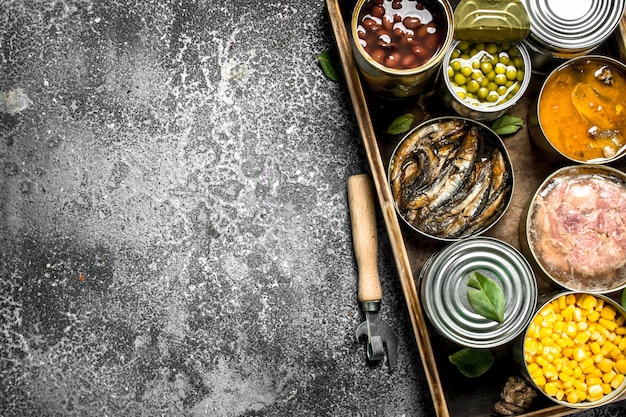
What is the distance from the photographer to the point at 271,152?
205 centimetres

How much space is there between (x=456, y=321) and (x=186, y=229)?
0.99 m

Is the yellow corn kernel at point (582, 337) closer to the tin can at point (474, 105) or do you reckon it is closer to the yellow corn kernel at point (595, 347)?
the yellow corn kernel at point (595, 347)

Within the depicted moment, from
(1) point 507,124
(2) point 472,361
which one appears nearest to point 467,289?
(2) point 472,361

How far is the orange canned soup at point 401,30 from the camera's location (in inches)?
66.0

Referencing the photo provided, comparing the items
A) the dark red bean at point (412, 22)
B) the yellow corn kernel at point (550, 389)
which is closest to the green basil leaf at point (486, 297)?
the yellow corn kernel at point (550, 389)

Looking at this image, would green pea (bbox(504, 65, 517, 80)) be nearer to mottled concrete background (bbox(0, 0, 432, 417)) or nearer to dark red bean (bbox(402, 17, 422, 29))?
dark red bean (bbox(402, 17, 422, 29))

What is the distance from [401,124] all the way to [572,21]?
61 cm

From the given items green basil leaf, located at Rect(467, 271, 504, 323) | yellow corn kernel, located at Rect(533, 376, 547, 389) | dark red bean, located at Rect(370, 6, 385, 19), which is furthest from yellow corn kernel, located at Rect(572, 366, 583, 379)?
dark red bean, located at Rect(370, 6, 385, 19)

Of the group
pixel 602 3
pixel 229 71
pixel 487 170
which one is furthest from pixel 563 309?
pixel 229 71

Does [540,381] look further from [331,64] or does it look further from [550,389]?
[331,64]

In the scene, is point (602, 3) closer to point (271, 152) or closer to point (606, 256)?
point (606, 256)

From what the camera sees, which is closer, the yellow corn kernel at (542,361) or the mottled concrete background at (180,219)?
the yellow corn kernel at (542,361)

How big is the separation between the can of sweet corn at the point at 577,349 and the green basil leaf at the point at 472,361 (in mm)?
97

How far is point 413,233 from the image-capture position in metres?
A: 1.83
